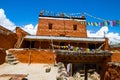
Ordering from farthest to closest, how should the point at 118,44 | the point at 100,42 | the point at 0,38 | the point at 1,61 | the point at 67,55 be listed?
the point at 118,44, the point at 100,42, the point at 67,55, the point at 0,38, the point at 1,61

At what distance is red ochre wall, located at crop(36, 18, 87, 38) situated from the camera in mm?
38188

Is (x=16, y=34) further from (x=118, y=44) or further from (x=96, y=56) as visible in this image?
(x=118, y=44)

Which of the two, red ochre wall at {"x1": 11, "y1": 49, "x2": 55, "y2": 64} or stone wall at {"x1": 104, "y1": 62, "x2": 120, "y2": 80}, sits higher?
red ochre wall at {"x1": 11, "y1": 49, "x2": 55, "y2": 64}

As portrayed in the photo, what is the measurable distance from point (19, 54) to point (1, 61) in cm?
483

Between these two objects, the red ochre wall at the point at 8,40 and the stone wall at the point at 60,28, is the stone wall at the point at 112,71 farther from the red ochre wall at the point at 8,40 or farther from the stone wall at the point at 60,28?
the red ochre wall at the point at 8,40

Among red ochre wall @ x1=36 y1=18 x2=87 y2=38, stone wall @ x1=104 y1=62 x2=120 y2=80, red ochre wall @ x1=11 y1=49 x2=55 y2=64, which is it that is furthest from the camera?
red ochre wall @ x1=36 y1=18 x2=87 y2=38

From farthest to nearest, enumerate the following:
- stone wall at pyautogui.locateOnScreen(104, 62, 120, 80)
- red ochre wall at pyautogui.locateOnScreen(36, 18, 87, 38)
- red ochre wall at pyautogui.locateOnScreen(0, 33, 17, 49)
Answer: red ochre wall at pyautogui.locateOnScreen(36, 18, 87, 38)
stone wall at pyautogui.locateOnScreen(104, 62, 120, 80)
red ochre wall at pyautogui.locateOnScreen(0, 33, 17, 49)

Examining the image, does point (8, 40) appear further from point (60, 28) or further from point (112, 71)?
point (60, 28)

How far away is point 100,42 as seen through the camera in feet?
108

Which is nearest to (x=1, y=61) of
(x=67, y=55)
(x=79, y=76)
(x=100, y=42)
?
(x=67, y=55)

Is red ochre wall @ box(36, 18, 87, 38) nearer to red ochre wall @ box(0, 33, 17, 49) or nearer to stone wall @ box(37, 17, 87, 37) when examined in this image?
stone wall @ box(37, 17, 87, 37)

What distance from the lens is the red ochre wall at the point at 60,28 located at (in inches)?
1503

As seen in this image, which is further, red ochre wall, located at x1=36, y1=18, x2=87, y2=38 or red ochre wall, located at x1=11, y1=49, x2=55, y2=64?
red ochre wall, located at x1=36, y1=18, x2=87, y2=38

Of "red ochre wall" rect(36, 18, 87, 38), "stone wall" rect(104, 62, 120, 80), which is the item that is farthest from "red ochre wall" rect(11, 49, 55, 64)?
"red ochre wall" rect(36, 18, 87, 38)
